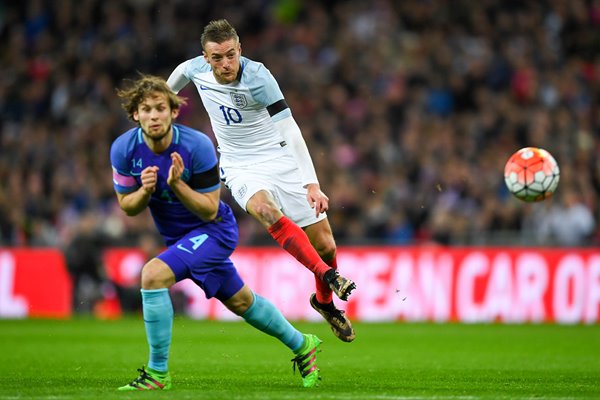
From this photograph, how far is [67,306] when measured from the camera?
749 inches

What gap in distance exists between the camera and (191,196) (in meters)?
7.69

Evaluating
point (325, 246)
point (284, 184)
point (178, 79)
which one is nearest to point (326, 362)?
point (325, 246)

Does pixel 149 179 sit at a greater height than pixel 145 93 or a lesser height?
lesser

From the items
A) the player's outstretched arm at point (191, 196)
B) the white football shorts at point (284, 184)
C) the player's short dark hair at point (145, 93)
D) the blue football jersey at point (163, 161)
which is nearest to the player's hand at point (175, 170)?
the player's outstretched arm at point (191, 196)

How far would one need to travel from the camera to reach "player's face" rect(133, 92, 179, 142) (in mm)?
7734

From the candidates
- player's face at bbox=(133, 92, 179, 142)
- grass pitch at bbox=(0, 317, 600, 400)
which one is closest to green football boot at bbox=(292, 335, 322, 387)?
grass pitch at bbox=(0, 317, 600, 400)

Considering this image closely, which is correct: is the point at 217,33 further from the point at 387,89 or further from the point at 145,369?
the point at 387,89

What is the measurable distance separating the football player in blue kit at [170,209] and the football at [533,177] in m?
2.64

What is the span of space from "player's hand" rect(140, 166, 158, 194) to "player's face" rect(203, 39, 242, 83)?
1.49m

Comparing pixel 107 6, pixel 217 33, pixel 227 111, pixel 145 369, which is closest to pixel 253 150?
pixel 227 111

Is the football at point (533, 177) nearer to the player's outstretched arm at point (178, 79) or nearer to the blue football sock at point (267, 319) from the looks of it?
the blue football sock at point (267, 319)

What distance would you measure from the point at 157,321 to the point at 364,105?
13.2 meters

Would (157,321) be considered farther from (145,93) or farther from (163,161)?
(145,93)

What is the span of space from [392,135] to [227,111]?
35.4 feet
